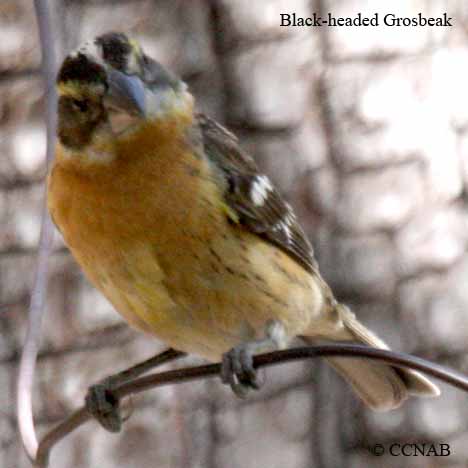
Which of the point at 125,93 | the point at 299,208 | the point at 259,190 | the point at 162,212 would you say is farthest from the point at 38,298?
the point at 299,208

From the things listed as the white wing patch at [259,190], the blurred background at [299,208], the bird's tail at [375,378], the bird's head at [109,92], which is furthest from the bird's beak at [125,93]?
the blurred background at [299,208]

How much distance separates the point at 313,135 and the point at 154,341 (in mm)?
639

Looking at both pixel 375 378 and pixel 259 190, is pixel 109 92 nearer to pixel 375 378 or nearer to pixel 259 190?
pixel 259 190

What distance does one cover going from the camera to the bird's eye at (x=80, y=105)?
179 centimetres

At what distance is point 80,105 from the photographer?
1798 mm

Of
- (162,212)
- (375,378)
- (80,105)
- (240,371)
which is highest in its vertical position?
(80,105)

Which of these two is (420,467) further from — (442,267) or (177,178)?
(177,178)

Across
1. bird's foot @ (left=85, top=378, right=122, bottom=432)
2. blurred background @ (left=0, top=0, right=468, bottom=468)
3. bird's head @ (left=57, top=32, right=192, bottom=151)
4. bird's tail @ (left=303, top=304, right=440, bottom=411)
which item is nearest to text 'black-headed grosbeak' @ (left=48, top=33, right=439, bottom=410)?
bird's head @ (left=57, top=32, right=192, bottom=151)

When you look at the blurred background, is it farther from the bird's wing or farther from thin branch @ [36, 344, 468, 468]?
thin branch @ [36, 344, 468, 468]

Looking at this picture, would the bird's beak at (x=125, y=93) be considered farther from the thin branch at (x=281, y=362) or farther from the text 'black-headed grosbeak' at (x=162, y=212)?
the thin branch at (x=281, y=362)

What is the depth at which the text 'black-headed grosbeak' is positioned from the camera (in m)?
1.79

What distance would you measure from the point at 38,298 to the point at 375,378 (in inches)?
25.1

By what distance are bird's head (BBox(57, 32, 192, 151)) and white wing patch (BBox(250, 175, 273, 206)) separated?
7.4 inches

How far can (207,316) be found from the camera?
1895 millimetres
